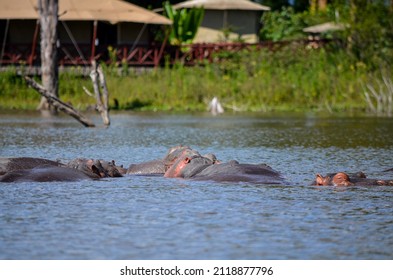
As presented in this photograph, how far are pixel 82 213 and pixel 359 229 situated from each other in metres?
2.84

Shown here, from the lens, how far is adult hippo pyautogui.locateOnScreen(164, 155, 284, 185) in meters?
13.7

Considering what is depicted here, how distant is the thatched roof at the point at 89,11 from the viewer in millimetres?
38844

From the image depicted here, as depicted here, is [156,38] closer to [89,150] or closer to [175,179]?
[89,150]

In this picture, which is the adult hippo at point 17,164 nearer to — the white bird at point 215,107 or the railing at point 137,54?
the white bird at point 215,107

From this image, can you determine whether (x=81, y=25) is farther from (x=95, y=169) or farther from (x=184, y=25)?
(x=95, y=169)

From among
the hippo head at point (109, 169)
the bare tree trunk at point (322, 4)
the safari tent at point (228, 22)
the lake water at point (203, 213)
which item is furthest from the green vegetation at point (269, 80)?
the hippo head at point (109, 169)

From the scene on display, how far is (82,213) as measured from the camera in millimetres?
11430

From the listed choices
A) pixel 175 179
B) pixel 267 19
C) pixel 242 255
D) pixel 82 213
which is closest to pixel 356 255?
pixel 242 255

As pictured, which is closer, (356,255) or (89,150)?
(356,255)

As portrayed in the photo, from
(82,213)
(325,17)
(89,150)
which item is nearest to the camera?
(82,213)

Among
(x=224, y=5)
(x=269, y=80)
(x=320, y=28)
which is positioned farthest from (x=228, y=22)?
(x=269, y=80)

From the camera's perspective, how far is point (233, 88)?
3500cm

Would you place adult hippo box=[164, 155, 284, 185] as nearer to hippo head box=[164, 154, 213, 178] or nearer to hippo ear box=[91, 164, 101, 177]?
hippo head box=[164, 154, 213, 178]
